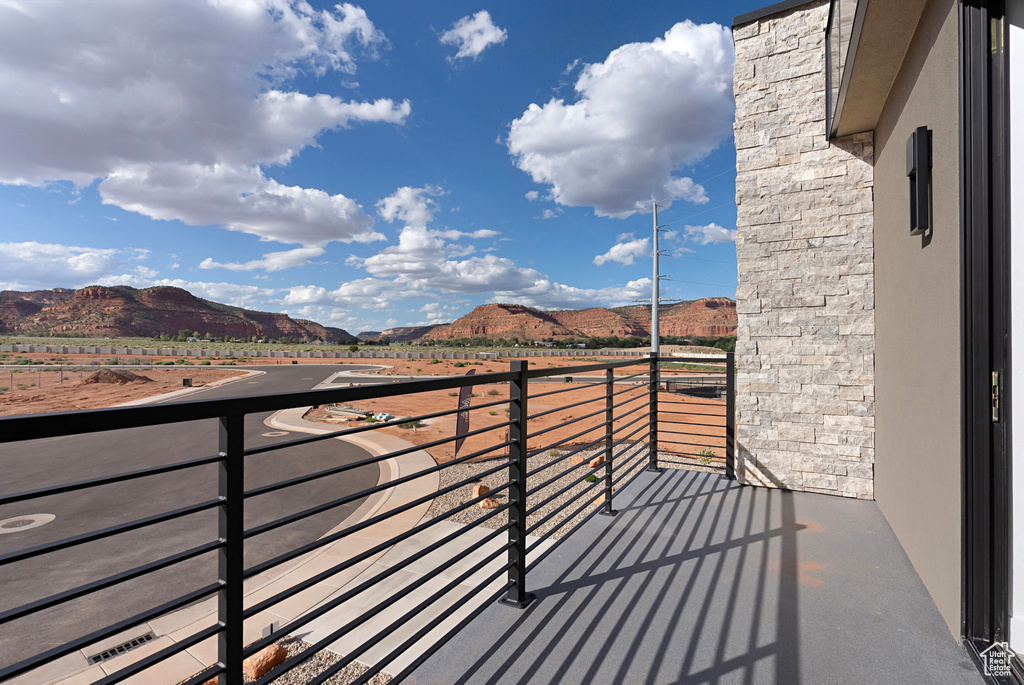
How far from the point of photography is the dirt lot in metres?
22.0

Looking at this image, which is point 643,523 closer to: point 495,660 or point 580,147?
point 495,660

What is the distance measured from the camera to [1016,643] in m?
1.68

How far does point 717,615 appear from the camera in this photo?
219 cm

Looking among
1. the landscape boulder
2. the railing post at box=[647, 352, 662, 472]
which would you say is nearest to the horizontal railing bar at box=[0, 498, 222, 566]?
the landscape boulder

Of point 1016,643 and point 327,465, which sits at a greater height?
point 1016,643

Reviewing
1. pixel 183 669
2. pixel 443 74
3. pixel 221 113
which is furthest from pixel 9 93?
pixel 183 669

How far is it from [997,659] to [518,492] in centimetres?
192

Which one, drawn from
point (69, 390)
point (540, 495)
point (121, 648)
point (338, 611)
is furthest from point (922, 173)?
point (69, 390)

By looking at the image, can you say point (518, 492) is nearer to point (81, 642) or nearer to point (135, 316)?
point (81, 642)

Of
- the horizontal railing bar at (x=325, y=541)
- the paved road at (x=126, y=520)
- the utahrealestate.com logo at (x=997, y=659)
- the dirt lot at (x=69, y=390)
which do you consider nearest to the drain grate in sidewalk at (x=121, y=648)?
the paved road at (x=126, y=520)

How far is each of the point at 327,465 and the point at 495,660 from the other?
7.66 metres

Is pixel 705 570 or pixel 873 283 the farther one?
pixel 873 283

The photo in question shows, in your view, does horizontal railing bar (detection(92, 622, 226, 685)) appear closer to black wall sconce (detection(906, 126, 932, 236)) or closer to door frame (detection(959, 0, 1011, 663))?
door frame (detection(959, 0, 1011, 663))

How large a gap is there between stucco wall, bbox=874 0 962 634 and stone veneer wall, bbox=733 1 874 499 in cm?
31
